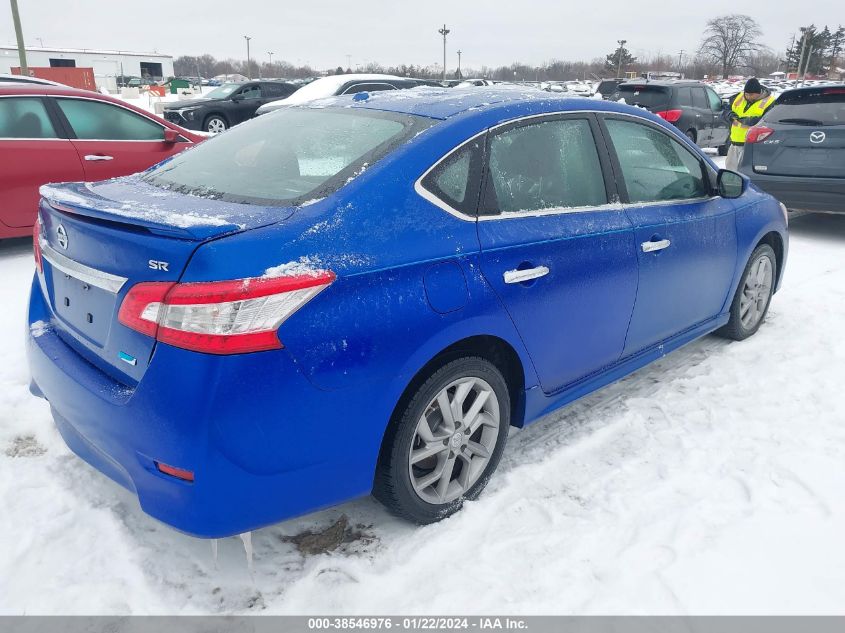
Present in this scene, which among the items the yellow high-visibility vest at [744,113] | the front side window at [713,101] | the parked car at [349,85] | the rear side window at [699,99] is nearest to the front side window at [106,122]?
the parked car at [349,85]

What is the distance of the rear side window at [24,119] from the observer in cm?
591

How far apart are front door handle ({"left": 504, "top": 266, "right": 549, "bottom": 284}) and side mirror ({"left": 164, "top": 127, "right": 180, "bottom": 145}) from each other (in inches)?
207

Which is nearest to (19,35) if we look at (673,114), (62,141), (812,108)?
(62,141)

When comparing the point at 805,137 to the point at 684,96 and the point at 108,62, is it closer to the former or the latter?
the point at 684,96

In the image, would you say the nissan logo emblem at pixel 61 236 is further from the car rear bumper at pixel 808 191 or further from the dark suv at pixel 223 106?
the dark suv at pixel 223 106

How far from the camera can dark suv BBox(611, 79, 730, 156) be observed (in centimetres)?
1390

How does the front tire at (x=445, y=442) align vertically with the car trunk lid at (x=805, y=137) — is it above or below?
below

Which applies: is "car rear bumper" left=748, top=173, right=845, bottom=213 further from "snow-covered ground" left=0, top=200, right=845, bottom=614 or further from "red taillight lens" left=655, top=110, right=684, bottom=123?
"red taillight lens" left=655, top=110, right=684, bottom=123

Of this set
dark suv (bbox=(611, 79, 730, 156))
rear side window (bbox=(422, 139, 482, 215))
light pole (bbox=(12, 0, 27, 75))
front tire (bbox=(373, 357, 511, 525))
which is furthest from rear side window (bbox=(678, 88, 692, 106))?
light pole (bbox=(12, 0, 27, 75))

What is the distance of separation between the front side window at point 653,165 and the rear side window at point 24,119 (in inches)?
206

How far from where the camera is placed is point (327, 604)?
2270mm
